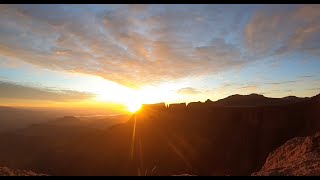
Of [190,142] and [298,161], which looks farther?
[190,142]

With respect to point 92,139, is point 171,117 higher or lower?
higher

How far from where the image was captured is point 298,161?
13.4m

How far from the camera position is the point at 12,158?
2586 inches

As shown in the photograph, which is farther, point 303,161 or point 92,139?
point 92,139

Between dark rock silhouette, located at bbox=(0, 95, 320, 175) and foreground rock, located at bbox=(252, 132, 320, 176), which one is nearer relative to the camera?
foreground rock, located at bbox=(252, 132, 320, 176)

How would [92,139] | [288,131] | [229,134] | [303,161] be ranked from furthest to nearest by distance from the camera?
1. [92,139]
2. [229,134]
3. [288,131]
4. [303,161]

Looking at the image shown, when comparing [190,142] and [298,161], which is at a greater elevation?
[298,161]

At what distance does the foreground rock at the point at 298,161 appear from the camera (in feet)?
35.6

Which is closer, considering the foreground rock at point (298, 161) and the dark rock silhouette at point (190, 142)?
the foreground rock at point (298, 161)

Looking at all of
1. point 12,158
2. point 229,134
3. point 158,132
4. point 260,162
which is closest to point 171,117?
point 158,132

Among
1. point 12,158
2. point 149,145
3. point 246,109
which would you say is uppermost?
point 246,109

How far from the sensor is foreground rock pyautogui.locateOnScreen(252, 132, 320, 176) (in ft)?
35.6

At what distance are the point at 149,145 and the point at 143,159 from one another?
504 cm

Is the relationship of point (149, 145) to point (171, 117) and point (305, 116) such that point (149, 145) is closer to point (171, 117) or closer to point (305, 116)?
point (171, 117)
